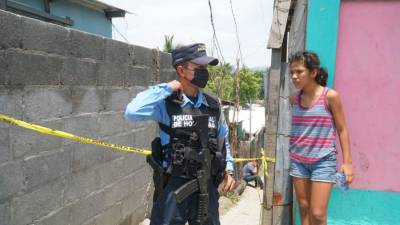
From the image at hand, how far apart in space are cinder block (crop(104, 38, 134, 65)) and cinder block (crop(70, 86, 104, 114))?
14.8 inches

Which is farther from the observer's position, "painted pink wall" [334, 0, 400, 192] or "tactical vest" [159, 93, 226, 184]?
"painted pink wall" [334, 0, 400, 192]

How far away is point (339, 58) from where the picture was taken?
347cm

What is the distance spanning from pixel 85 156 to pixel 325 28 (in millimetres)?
2248

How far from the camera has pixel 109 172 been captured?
13.0 feet

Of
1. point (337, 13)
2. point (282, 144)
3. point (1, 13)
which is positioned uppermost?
point (337, 13)

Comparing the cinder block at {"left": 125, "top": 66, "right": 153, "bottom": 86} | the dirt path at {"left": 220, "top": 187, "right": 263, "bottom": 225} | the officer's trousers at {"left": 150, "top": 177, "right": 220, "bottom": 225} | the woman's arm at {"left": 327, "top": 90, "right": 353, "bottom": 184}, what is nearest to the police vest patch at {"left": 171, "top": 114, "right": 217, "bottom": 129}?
the officer's trousers at {"left": 150, "top": 177, "right": 220, "bottom": 225}

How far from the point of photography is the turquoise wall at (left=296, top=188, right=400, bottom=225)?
11.5 feet

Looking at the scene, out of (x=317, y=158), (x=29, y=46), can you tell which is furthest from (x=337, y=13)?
(x=29, y=46)

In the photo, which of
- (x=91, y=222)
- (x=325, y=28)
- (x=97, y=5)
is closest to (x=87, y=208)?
(x=91, y=222)

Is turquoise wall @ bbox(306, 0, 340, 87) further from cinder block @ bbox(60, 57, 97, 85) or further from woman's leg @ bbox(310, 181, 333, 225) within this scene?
cinder block @ bbox(60, 57, 97, 85)

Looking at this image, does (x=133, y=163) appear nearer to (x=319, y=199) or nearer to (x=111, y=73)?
(x=111, y=73)

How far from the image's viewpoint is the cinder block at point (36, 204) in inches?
104

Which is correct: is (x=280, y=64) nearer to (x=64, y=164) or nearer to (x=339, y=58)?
(x=339, y=58)

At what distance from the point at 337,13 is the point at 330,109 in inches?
35.5
